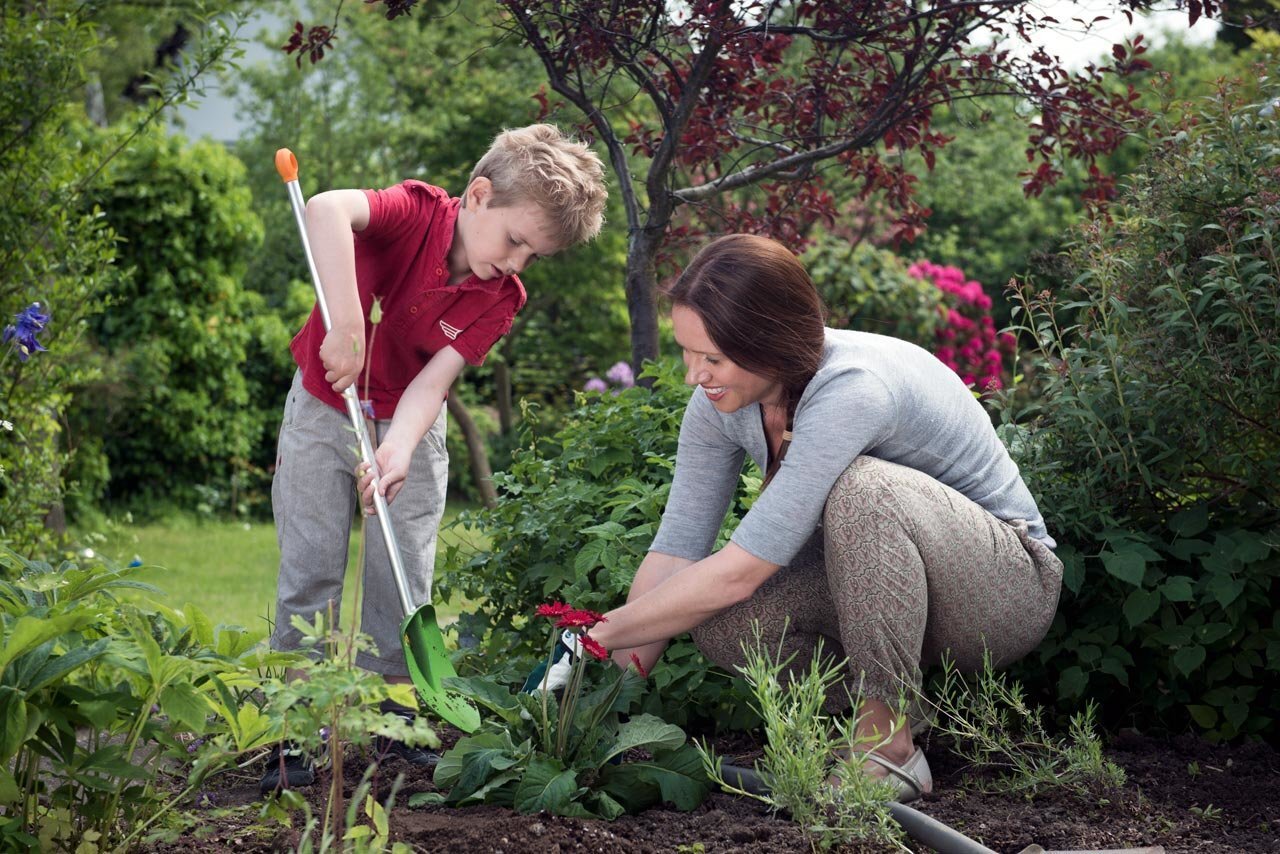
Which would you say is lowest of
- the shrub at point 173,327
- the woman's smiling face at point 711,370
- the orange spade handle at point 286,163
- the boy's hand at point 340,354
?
the shrub at point 173,327

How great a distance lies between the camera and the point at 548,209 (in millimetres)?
2660

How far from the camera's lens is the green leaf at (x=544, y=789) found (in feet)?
7.05

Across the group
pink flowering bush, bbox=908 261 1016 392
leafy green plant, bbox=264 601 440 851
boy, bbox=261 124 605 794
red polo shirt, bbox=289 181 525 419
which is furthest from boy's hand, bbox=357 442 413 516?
pink flowering bush, bbox=908 261 1016 392

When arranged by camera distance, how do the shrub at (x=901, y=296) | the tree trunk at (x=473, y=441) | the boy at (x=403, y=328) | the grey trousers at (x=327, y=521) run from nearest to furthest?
the boy at (x=403, y=328) < the grey trousers at (x=327, y=521) < the shrub at (x=901, y=296) < the tree trunk at (x=473, y=441)

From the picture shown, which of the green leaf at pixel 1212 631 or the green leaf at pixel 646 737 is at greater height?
the green leaf at pixel 1212 631

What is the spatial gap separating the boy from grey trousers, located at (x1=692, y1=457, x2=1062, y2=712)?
800 millimetres

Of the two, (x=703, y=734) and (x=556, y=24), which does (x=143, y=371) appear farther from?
(x=703, y=734)

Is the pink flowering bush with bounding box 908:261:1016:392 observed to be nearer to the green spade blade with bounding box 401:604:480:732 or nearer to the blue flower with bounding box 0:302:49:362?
the blue flower with bounding box 0:302:49:362

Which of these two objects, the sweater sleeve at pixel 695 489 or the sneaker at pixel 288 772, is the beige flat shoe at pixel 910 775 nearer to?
the sweater sleeve at pixel 695 489

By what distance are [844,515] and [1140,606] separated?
0.77m

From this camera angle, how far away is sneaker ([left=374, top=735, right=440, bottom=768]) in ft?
8.57

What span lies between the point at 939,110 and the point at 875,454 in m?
9.45

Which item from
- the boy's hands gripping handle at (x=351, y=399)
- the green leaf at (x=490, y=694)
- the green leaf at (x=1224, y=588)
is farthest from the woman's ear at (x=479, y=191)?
the green leaf at (x=1224, y=588)

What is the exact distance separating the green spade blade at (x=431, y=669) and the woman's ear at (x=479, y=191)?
92cm
